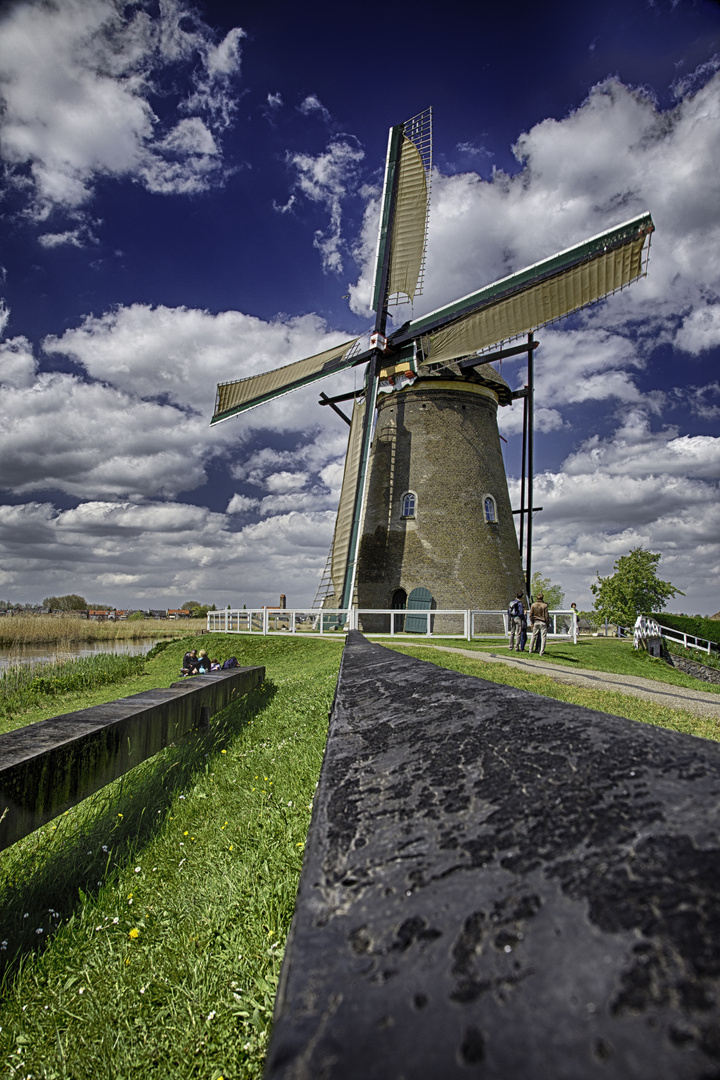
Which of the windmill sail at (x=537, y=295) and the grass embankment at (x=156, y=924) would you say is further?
the windmill sail at (x=537, y=295)

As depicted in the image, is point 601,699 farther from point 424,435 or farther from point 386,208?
point 386,208

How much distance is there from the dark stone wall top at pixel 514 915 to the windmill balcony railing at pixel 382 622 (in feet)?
61.0

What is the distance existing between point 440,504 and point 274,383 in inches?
369

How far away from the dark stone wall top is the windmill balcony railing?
18606 mm

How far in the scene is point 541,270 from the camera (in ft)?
65.1

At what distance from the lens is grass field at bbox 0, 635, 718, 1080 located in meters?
1.88

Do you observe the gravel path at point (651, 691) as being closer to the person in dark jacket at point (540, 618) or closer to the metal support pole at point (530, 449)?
the person in dark jacket at point (540, 618)

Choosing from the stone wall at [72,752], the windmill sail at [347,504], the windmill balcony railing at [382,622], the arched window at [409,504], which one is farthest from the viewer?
the arched window at [409,504]

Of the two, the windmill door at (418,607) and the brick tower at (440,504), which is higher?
the brick tower at (440,504)

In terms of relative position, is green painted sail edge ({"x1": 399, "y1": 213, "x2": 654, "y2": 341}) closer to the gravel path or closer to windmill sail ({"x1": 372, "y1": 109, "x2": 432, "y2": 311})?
windmill sail ({"x1": 372, "y1": 109, "x2": 432, "y2": 311})

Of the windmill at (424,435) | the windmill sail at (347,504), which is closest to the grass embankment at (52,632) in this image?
the windmill sail at (347,504)

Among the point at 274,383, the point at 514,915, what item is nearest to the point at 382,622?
the point at 274,383

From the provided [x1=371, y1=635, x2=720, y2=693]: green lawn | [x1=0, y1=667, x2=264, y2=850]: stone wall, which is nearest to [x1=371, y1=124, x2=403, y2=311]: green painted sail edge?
[x1=371, y1=635, x2=720, y2=693]: green lawn

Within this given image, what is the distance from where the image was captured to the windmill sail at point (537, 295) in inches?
725
